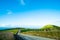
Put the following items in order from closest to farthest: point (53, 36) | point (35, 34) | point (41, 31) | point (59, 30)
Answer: point (53, 36)
point (59, 30)
point (41, 31)
point (35, 34)

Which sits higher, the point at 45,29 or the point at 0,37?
the point at 45,29

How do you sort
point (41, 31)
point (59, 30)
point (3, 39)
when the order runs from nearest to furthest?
point (3, 39), point (59, 30), point (41, 31)

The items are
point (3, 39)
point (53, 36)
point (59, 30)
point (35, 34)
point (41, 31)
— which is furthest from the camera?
point (35, 34)

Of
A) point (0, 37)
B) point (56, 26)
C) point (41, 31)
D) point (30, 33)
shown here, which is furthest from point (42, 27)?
point (0, 37)

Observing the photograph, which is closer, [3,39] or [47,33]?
[3,39]

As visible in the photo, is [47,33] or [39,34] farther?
[39,34]

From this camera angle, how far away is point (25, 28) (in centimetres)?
1172

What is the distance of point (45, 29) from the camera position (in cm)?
1170

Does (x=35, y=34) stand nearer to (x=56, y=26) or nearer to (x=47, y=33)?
(x=47, y=33)

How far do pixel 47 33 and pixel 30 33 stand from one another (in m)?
2.73

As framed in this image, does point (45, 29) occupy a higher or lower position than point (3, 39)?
higher

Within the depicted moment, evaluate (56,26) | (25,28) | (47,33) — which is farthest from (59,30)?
(25,28)

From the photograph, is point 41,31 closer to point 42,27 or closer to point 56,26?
point 42,27

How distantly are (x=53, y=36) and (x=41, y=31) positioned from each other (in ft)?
6.06
